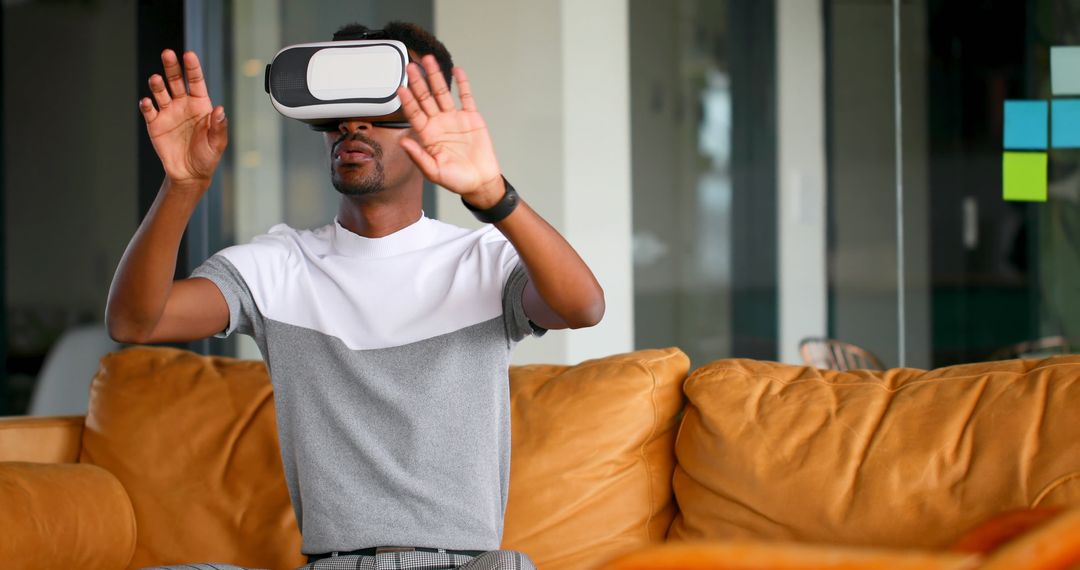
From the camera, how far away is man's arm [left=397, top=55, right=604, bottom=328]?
1.21 m

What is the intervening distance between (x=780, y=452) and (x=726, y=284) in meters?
1.98

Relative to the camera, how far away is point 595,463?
1.77m

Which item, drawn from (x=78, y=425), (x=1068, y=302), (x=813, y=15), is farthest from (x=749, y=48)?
(x=78, y=425)

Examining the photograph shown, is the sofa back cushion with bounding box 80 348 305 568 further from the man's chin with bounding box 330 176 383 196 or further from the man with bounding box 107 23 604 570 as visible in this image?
the man's chin with bounding box 330 176 383 196

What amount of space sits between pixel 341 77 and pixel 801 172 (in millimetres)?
2735

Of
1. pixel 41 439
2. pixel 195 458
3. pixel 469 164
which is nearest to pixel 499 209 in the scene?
pixel 469 164

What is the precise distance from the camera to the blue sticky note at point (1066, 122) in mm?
2955

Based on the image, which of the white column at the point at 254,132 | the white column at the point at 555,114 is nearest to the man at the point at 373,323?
the white column at the point at 555,114

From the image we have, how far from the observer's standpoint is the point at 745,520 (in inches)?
64.2

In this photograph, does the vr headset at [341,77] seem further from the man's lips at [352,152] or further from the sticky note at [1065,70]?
the sticky note at [1065,70]

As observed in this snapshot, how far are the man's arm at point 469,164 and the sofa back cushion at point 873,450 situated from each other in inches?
18.7

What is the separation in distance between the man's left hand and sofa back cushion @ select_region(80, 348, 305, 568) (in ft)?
2.92

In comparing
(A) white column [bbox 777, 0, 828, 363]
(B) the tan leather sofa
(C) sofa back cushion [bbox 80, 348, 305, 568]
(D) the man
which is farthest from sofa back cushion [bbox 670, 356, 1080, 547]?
(A) white column [bbox 777, 0, 828, 363]

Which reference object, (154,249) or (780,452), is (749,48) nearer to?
(780,452)
